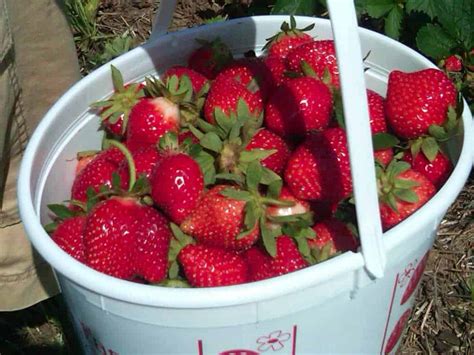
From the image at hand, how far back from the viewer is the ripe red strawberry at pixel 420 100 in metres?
1.05

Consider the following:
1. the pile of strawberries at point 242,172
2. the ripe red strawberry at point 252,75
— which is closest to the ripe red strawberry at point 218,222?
the pile of strawberries at point 242,172

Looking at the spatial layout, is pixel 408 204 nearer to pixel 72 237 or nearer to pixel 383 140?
pixel 383 140

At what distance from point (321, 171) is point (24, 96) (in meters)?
0.52

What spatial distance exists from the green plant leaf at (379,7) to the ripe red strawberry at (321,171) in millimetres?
584

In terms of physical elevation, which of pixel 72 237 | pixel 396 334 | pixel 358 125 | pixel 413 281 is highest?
pixel 358 125

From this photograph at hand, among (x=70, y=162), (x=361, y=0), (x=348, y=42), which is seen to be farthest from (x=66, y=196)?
(x=361, y=0)

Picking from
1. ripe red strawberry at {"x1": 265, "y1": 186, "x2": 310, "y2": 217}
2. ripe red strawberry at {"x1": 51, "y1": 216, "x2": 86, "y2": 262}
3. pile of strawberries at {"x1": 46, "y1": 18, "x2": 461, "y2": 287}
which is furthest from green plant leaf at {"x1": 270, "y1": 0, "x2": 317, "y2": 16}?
ripe red strawberry at {"x1": 51, "y1": 216, "x2": 86, "y2": 262}

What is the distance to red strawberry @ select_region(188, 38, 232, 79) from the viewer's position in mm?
1222

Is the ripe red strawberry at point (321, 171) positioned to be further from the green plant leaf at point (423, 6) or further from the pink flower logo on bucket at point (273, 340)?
the green plant leaf at point (423, 6)

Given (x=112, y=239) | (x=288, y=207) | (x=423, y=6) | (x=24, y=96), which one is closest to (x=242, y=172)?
(x=288, y=207)

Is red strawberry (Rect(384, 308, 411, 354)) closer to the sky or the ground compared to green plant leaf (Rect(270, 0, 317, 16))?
closer to the ground

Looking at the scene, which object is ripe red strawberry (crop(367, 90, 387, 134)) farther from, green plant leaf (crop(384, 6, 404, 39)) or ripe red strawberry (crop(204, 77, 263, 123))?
green plant leaf (crop(384, 6, 404, 39))

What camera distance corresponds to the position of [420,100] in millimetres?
1052

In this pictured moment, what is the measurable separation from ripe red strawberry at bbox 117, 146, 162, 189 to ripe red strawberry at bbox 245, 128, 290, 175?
119 mm
